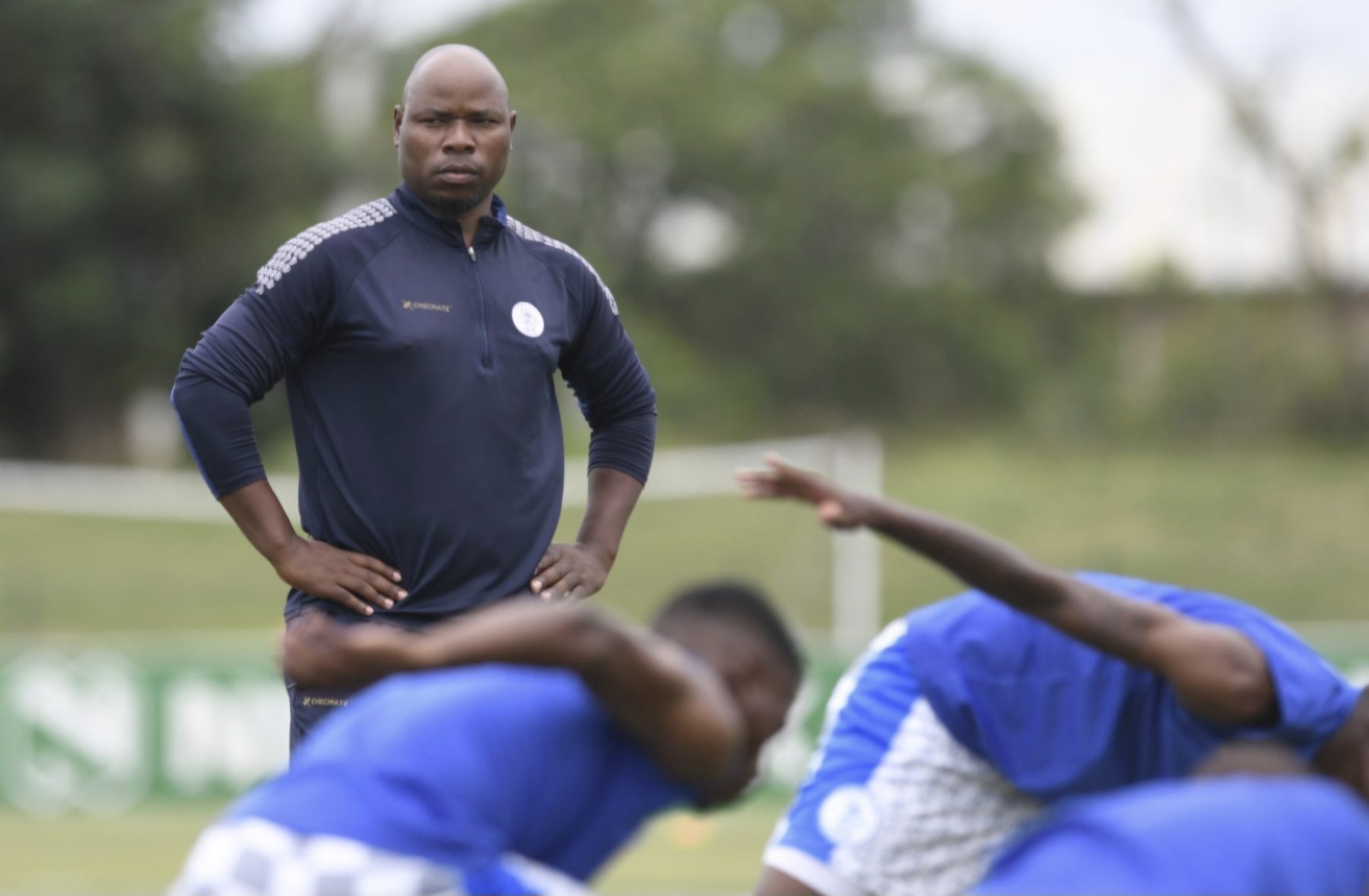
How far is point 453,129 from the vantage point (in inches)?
206

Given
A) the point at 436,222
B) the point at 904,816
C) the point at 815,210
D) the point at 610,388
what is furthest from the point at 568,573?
the point at 815,210

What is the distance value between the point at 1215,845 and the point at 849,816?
207 centimetres

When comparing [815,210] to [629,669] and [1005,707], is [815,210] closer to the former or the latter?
[1005,707]

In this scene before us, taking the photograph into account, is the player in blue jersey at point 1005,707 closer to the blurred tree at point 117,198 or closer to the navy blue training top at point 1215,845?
the navy blue training top at point 1215,845

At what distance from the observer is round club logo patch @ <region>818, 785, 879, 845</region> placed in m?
5.43

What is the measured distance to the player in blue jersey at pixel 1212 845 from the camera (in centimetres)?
346

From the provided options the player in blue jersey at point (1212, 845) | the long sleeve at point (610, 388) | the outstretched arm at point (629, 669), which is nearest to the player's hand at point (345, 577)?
the long sleeve at point (610, 388)

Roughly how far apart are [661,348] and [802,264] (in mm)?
4024

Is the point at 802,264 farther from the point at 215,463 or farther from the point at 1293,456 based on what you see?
the point at 215,463

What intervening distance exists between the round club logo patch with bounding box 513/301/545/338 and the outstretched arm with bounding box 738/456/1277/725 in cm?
92

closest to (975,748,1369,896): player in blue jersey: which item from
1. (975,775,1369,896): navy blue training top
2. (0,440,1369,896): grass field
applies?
(975,775,1369,896): navy blue training top

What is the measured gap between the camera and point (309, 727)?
5.07m

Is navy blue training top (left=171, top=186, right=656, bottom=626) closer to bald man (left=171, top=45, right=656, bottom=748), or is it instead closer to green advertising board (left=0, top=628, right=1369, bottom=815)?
bald man (left=171, top=45, right=656, bottom=748)

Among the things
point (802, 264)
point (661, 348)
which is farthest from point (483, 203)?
point (802, 264)
